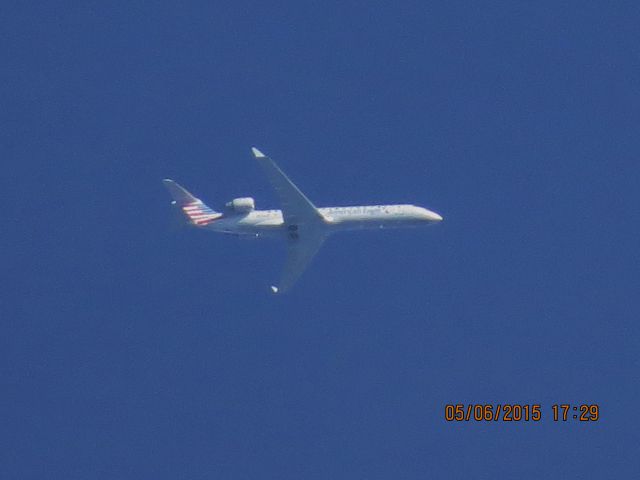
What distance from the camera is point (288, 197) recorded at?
72.4 metres

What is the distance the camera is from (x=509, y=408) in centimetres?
7288

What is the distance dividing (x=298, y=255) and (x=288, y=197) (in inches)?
186

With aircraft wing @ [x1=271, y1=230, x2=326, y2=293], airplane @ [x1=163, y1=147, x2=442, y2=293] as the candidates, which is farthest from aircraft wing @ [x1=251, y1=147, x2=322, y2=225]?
aircraft wing @ [x1=271, y1=230, x2=326, y2=293]

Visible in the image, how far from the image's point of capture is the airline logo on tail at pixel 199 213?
7500 cm

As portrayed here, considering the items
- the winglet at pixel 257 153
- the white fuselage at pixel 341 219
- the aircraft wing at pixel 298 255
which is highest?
the winglet at pixel 257 153

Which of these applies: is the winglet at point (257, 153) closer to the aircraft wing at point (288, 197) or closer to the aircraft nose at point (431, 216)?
the aircraft wing at point (288, 197)

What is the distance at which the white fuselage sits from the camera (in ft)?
241

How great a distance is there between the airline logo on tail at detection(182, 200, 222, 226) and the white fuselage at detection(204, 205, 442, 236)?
0.52m

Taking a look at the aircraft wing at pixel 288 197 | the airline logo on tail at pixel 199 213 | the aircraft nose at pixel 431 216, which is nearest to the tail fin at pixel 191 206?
the airline logo on tail at pixel 199 213

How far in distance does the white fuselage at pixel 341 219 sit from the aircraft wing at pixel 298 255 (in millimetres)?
1091

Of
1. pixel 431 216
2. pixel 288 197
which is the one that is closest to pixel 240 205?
pixel 288 197

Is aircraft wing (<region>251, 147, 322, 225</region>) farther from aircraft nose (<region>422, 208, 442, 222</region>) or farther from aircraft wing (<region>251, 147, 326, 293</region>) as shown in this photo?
aircraft nose (<region>422, 208, 442, 222</region>)

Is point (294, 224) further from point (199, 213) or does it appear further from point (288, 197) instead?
point (199, 213)

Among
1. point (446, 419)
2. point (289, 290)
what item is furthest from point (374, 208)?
point (446, 419)
